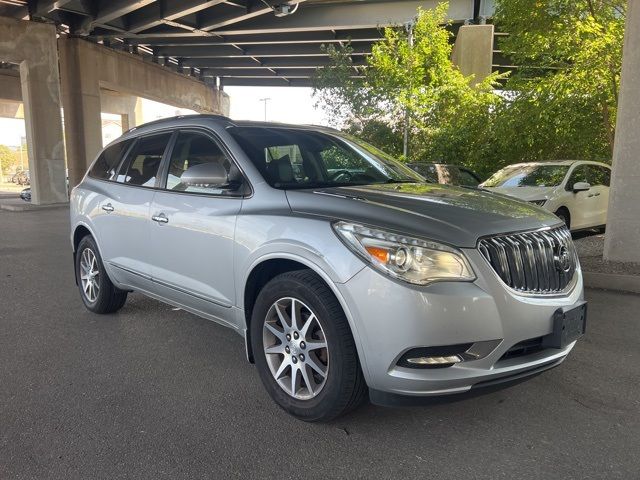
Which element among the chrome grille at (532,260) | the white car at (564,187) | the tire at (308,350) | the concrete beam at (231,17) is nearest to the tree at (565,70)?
the white car at (564,187)

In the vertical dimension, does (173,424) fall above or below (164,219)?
below

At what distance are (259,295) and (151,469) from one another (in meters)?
1.09

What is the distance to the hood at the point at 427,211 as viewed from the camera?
8.89ft

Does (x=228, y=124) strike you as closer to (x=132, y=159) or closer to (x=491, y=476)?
(x=132, y=159)

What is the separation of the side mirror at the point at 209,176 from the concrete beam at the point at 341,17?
701 inches

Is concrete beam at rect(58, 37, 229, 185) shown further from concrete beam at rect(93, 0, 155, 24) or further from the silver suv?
the silver suv

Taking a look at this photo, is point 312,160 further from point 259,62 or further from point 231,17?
point 259,62

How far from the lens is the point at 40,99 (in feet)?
62.1

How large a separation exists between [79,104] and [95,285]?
20541mm

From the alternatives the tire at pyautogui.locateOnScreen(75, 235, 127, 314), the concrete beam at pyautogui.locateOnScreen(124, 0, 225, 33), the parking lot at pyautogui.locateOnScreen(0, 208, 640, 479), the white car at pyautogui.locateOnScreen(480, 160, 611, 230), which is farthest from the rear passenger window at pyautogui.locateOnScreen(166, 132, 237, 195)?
the concrete beam at pyautogui.locateOnScreen(124, 0, 225, 33)

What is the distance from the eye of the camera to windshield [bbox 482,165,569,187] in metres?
9.72

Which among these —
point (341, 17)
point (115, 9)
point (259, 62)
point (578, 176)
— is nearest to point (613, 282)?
point (578, 176)

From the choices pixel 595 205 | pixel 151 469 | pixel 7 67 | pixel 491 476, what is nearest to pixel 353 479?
pixel 491 476

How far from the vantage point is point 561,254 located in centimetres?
309
